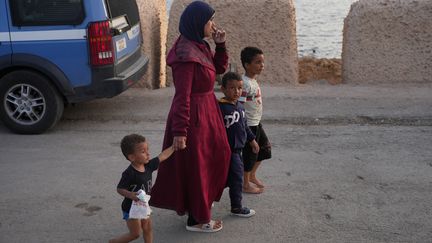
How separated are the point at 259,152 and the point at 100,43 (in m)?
2.57

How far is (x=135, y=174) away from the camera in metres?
4.28

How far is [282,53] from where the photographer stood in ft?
30.3

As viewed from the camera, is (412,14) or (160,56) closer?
(412,14)

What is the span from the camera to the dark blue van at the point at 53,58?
23.9 feet

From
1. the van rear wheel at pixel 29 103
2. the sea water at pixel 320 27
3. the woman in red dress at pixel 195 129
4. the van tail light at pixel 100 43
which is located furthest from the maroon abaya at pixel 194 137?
the sea water at pixel 320 27

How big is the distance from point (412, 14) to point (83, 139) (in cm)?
471

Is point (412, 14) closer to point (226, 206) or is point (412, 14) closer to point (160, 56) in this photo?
point (160, 56)

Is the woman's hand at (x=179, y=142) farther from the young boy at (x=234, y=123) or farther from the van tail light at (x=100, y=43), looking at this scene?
the van tail light at (x=100, y=43)

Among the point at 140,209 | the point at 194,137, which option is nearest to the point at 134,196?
the point at 140,209

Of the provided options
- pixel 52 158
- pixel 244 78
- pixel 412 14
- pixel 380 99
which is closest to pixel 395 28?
pixel 412 14

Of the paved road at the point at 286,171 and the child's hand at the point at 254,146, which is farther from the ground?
the child's hand at the point at 254,146

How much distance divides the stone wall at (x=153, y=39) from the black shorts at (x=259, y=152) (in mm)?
4022

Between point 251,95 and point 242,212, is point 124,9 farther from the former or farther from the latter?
point 242,212

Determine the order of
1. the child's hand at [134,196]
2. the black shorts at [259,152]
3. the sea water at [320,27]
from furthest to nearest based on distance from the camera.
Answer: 1. the sea water at [320,27]
2. the black shorts at [259,152]
3. the child's hand at [134,196]
